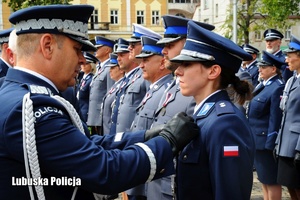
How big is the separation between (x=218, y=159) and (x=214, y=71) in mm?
566

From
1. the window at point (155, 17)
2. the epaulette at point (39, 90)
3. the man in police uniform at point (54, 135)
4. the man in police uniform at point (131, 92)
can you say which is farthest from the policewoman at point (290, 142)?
the window at point (155, 17)

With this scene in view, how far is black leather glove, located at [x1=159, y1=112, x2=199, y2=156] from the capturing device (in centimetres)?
242

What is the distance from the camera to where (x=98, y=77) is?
884 centimetres

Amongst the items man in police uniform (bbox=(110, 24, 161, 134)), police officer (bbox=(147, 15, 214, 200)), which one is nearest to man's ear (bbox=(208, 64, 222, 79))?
police officer (bbox=(147, 15, 214, 200))

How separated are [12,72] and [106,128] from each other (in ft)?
17.3

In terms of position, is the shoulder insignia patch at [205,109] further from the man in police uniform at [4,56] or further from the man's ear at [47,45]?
the man in police uniform at [4,56]

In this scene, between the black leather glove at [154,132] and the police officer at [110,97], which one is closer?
the black leather glove at [154,132]

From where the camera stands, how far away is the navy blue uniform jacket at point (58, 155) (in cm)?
207

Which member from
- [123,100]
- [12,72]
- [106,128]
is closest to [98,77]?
[106,128]

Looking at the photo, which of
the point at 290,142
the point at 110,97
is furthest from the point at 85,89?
the point at 290,142

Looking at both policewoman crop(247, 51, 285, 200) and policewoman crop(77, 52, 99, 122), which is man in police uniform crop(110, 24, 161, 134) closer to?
policewoman crop(247, 51, 285, 200)

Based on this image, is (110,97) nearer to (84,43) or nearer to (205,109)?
(205,109)

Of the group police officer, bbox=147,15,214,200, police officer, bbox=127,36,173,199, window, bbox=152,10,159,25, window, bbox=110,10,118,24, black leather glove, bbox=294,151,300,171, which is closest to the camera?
police officer, bbox=147,15,214,200

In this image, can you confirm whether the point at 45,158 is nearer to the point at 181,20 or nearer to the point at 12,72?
the point at 12,72
